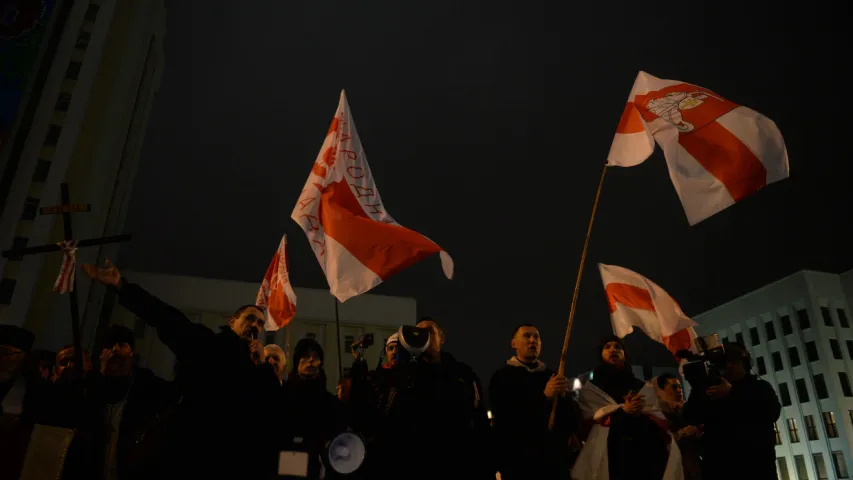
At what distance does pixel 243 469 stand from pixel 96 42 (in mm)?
35488

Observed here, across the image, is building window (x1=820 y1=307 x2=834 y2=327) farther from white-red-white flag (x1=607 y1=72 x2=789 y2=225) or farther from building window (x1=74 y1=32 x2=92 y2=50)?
building window (x1=74 y1=32 x2=92 y2=50)

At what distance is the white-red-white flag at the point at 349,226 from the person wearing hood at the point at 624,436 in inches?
83.4

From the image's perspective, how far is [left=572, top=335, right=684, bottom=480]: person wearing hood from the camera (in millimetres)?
5965

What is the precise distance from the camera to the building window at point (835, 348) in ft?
155

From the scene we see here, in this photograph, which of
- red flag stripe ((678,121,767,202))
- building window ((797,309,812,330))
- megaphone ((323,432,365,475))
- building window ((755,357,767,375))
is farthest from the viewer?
building window ((755,357,767,375))

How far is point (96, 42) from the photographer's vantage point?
109ft

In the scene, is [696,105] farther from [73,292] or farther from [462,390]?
[73,292]

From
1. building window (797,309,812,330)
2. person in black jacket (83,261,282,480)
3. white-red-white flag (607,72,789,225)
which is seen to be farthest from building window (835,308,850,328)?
person in black jacket (83,261,282,480)

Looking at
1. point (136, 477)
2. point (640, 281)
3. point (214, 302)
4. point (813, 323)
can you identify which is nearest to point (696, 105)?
point (640, 281)

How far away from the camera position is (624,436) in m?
6.14

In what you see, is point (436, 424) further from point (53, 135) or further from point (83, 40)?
point (83, 40)

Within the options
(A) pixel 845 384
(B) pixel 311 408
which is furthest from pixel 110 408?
(A) pixel 845 384

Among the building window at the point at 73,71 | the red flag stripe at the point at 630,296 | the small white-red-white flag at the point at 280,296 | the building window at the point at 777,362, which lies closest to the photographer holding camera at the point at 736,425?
the red flag stripe at the point at 630,296

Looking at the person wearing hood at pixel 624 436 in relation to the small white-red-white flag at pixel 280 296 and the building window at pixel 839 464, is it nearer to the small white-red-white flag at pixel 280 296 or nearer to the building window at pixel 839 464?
the small white-red-white flag at pixel 280 296
